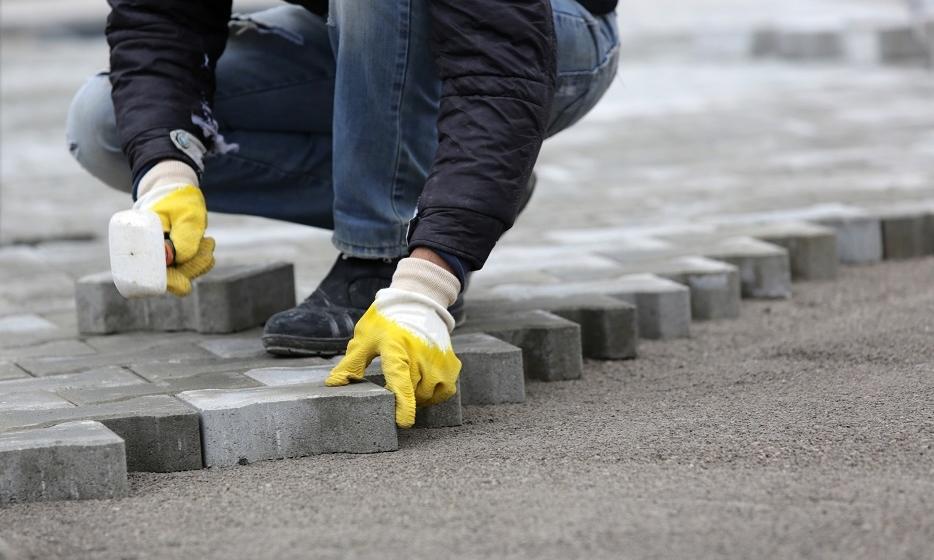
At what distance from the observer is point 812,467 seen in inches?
80.4

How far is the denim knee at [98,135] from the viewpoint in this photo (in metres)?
2.92

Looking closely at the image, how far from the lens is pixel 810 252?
380 centimetres

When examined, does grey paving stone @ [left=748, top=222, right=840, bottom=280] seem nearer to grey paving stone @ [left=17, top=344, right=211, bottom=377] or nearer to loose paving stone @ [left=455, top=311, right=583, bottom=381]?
loose paving stone @ [left=455, top=311, right=583, bottom=381]

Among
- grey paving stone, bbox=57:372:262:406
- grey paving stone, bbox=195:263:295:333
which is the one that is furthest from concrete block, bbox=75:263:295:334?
grey paving stone, bbox=57:372:262:406

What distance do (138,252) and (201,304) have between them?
544 mm

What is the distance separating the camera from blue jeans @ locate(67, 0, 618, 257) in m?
2.55

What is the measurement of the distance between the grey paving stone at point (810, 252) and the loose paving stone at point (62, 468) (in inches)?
88.2

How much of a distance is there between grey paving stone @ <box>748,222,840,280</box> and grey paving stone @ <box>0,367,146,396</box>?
6.36ft

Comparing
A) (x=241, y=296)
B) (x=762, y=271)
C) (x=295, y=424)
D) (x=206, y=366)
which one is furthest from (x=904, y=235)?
(x=295, y=424)

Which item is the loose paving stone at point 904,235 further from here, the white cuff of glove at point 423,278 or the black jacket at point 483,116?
the white cuff of glove at point 423,278

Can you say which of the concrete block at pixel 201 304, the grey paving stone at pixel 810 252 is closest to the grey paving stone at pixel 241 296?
the concrete block at pixel 201 304

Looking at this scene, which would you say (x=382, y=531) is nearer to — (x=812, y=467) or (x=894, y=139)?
(x=812, y=467)

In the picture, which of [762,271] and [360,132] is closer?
[360,132]

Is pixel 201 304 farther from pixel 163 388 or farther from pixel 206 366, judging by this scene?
pixel 163 388
